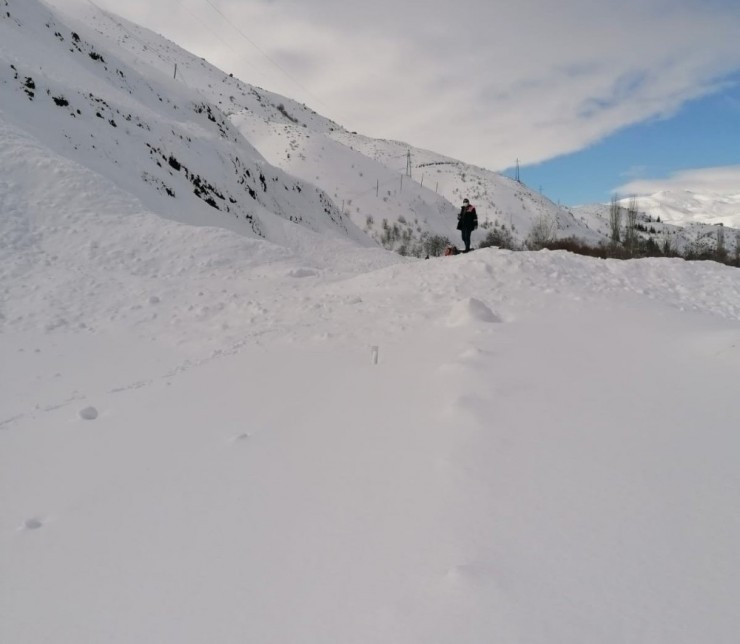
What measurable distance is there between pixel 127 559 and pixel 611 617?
2.44 m

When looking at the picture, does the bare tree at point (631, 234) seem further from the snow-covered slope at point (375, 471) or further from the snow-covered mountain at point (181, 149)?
the snow-covered slope at point (375, 471)

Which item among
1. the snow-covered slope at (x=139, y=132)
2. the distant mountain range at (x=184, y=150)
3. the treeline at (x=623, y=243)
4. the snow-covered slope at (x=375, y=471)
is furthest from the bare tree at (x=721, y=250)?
the snow-covered slope at (x=375, y=471)

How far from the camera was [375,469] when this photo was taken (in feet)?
10.7

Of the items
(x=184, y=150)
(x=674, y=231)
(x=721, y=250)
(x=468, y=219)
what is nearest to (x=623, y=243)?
(x=721, y=250)

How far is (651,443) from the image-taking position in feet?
10.9

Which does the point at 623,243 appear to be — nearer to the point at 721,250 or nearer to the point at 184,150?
the point at 721,250

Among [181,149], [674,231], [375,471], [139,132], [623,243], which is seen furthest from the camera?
[674,231]

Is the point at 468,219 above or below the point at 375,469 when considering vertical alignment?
above

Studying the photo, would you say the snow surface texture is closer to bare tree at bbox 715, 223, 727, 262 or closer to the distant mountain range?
the distant mountain range

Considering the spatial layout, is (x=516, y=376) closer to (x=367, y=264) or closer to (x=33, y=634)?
(x=33, y=634)

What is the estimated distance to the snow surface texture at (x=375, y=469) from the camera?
2.14m

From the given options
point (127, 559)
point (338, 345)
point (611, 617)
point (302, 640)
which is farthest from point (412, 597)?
point (338, 345)

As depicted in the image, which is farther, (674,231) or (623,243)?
(674,231)

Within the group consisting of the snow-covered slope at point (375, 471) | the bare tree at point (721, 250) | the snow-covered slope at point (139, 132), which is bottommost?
the snow-covered slope at point (375, 471)
